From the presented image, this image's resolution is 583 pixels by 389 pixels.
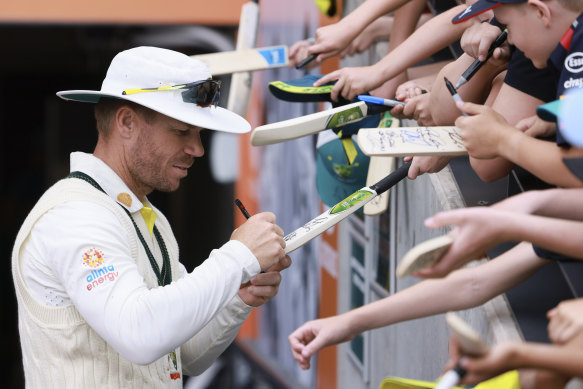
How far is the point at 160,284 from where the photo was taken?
204 centimetres

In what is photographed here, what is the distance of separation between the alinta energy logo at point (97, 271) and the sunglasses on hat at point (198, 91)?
1.46 feet

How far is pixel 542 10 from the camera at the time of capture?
62.1 inches

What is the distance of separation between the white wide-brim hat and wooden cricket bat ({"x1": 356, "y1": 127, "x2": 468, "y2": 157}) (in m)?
0.42

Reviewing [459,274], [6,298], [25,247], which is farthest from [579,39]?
[6,298]

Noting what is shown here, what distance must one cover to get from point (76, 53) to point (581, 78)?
687cm

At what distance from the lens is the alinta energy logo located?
1763mm

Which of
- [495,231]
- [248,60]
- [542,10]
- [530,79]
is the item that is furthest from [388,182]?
Answer: [248,60]

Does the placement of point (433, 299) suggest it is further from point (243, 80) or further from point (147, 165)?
point (243, 80)

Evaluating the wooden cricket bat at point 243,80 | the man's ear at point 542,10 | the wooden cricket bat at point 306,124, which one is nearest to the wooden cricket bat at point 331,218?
the wooden cricket bat at point 306,124

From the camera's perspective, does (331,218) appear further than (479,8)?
Yes

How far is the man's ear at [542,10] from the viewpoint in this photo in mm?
1570

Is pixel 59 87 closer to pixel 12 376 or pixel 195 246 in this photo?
pixel 195 246

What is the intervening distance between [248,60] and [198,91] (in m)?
0.96

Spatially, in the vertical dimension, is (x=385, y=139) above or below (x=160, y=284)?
above
